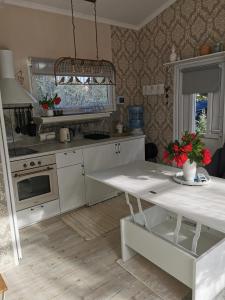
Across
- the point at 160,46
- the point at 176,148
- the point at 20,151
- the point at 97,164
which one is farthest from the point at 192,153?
the point at 160,46

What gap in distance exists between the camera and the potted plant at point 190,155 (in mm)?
1966

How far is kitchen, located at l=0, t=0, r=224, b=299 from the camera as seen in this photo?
213cm

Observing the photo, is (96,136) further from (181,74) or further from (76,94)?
(181,74)

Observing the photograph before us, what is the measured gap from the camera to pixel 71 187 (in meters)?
3.24

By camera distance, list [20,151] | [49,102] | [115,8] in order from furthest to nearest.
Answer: [115,8]
[49,102]
[20,151]

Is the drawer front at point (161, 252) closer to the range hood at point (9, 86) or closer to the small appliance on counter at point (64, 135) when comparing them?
the small appliance on counter at point (64, 135)

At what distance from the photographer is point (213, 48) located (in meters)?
3.26

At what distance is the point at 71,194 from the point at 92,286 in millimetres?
1430

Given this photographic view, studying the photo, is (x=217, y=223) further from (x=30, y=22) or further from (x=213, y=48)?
(x=30, y=22)

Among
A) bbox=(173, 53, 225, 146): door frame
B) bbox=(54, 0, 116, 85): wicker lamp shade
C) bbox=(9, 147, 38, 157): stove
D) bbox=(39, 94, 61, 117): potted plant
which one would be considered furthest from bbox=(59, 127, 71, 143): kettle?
bbox=(173, 53, 225, 146): door frame

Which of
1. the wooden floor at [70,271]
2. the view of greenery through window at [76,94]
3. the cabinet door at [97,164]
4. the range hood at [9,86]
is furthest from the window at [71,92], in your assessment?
the wooden floor at [70,271]

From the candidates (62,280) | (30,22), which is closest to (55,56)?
(30,22)

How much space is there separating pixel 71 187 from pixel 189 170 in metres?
1.75

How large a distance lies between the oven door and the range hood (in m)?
0.81
